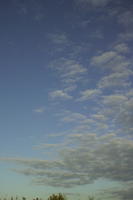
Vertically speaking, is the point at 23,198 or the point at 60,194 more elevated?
the point at 23,198

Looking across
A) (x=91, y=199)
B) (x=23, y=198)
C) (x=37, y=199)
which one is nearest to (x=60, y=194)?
(x=91, y=199)

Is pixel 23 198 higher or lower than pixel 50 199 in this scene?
higher

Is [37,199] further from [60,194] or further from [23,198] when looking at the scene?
[60,194]

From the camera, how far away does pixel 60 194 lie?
325 ft

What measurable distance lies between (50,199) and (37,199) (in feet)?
159

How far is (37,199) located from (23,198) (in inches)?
1107

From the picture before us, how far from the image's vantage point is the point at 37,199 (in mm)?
144500

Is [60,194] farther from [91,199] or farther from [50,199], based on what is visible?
[91,199]

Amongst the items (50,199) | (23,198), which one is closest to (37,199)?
(23,198)

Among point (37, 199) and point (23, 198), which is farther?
point (23, 198)

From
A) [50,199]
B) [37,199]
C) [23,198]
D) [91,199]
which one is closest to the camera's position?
[50,199]

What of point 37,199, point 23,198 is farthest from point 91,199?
point 23,198

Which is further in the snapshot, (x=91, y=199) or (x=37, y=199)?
(x=37, y=199)

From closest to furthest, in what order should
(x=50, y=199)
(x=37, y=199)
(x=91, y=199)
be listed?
(x=50, y=199) < (x=91, y=199) < (x=37, y=199)
